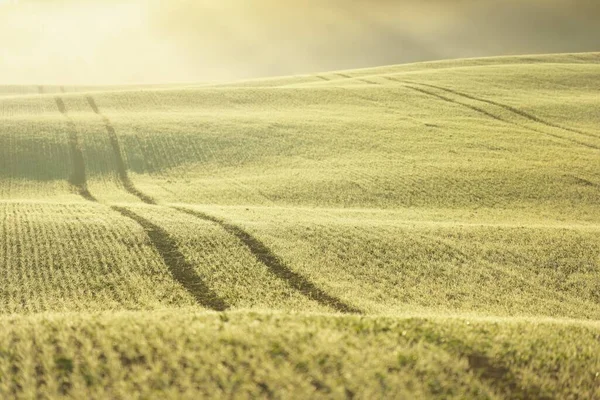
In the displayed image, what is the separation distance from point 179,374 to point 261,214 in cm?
1998

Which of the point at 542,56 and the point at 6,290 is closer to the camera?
the point at 6,290

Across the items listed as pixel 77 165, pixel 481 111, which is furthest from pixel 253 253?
pixel 481 111

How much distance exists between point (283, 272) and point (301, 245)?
2.93 meters

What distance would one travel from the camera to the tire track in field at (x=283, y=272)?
58.6 ft

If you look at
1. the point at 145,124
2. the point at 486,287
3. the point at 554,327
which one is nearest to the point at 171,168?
Answer: the point at 145,124

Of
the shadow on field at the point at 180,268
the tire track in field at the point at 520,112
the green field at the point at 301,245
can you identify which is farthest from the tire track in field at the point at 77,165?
the tire track in field at the point at 520,112

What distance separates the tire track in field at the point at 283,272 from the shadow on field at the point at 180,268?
2.48 meters

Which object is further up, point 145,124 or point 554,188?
point 145,124

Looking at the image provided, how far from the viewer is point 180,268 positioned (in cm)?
2028

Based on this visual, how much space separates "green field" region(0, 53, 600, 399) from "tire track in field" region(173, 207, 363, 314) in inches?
3.6

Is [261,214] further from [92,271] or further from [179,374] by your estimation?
[179,374]

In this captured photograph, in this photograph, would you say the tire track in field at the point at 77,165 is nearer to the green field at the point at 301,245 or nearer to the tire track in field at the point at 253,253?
the green field at the point at 301,245

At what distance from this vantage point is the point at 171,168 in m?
42.5

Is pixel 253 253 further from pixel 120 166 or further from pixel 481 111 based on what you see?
pixel 481 111
